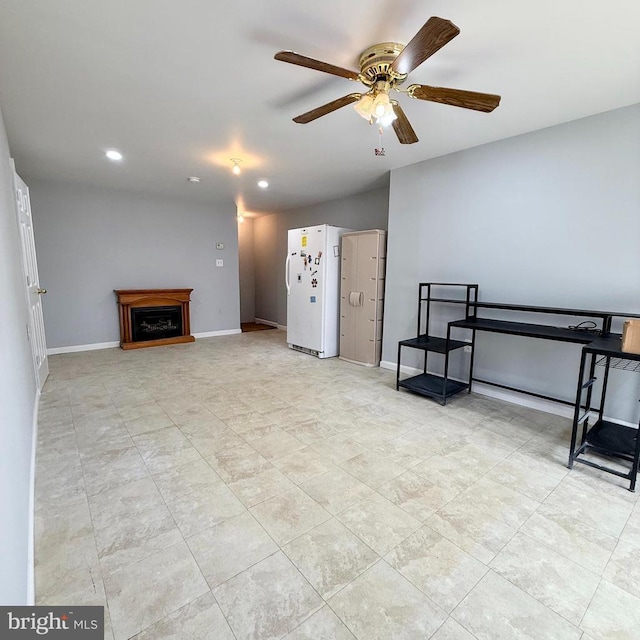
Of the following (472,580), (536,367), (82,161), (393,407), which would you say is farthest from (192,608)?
(82,161)

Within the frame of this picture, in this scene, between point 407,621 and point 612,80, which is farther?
point 612,80

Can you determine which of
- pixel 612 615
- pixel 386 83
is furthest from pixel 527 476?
pixel 386 83

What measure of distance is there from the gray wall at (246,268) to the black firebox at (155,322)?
7.35 feet

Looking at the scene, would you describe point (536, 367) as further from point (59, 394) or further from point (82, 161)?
point (82, 161)

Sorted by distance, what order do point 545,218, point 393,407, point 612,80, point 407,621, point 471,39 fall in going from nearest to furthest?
point 407,621 < point 471,39 < point 612,80 < point 545,218 < point 393,407

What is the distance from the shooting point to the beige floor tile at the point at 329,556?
1.37 metres

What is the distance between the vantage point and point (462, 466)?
2.18 m

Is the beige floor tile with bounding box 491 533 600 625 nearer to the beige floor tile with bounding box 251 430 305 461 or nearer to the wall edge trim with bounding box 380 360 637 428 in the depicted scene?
the beige floor tile with bounding box 251 430 305 461

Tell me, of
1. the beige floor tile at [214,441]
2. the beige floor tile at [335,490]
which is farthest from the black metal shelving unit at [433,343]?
the beige floor tile at [214,441]

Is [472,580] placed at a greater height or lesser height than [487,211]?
lesser

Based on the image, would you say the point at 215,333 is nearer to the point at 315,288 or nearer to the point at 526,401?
the point at 315,288

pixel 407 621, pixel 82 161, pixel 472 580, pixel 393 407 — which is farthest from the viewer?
pixel 82 161

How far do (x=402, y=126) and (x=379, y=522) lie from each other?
242 centimetres

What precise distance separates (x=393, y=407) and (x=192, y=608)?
2208 mm
